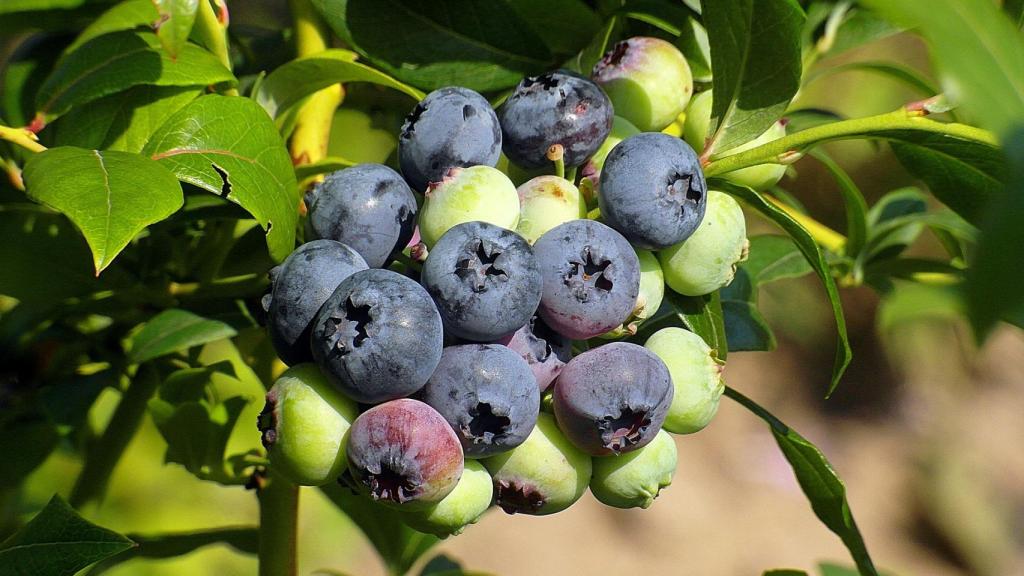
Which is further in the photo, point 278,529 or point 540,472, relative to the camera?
point 278,529

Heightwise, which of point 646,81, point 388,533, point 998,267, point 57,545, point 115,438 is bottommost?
point 388,533

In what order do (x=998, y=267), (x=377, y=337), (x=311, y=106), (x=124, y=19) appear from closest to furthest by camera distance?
(x=998, y=267), (x=377, y=337), (x=124, y=19), (x=311, y=106)

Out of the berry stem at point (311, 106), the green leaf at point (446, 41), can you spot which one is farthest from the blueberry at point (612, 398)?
the berry stem at point (311, 106)

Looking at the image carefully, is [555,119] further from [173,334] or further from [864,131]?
[173,334]

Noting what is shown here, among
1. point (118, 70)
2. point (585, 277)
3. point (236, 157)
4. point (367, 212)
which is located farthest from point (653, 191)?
point (118, 70)

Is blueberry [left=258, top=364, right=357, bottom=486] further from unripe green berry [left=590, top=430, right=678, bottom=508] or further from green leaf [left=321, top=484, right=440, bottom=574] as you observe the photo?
green leaf [left=321, top=484, right=440, bottom=574]

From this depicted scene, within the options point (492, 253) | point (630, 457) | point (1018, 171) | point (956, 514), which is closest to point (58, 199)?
Answer: point (492, 253)
